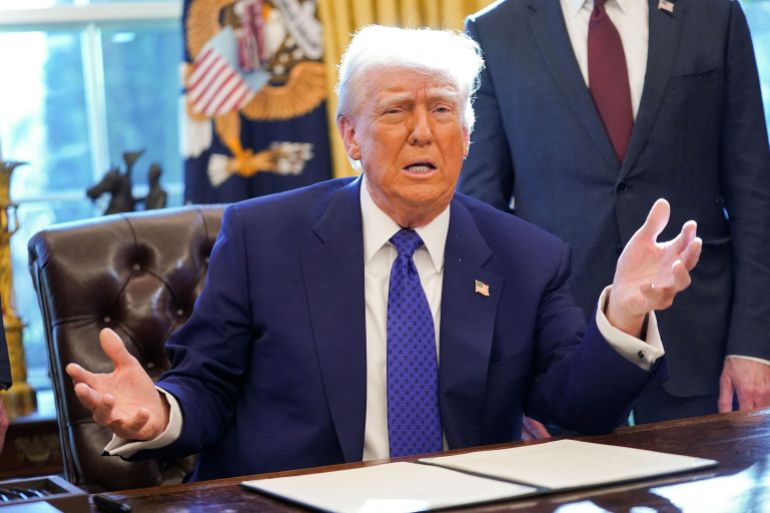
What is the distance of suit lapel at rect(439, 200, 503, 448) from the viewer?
2.15 m

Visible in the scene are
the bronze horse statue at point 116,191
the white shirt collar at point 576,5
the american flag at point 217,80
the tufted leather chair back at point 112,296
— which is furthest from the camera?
the american flag at point 217,80

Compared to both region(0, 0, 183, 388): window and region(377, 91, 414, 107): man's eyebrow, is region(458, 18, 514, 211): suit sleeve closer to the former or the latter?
region(377, 91, 414, 107): man's eyebrow

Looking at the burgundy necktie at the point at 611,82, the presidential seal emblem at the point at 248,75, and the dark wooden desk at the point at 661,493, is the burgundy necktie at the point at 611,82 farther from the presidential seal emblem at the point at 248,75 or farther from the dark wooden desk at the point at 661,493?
the presidential seal emblem at the point at 248,75

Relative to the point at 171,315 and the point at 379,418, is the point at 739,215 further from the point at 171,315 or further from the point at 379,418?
the point at 171,315

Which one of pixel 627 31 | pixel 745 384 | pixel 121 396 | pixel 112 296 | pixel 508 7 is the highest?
pixel 508 7

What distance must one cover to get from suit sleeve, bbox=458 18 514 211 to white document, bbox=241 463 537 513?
4.27 feet

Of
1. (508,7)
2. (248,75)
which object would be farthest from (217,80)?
(508,7)

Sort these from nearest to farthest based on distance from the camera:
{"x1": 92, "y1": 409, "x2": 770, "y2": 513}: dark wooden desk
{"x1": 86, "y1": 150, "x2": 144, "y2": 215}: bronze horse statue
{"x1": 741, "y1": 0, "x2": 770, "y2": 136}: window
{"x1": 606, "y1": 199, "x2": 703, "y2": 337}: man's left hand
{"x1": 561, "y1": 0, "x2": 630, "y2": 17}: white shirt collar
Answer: {"x1": 92, "y1": 409, "x2": 770, "y2": 513}: dark wooden desk → {"x1": 606, "y1": 199, "x2": 703, "y2": 337}: man's left hand → {"x1": 561, "y1": 0, "x2": 630, "y2": 17}: white shirt collar → {"x1": 86, "y1": 150, "x2": 144, "y2": 215}: bronze horse statue → {"x1": 741, "y1": 0, "x2": 770, "y2": 136}: window

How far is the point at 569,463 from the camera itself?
5.56 ft

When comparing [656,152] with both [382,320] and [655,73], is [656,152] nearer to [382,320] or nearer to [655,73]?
[655,73]

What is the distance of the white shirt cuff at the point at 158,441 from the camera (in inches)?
74.7

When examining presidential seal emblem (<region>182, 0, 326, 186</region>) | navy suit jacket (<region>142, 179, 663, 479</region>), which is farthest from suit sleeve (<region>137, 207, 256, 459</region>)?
presidential seal emblem (<region>182, 0, 326, 186</region>)

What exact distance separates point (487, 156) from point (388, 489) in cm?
153

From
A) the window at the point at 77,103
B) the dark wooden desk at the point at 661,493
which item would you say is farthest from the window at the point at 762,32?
the dark wooden desk at the point at 661,493
